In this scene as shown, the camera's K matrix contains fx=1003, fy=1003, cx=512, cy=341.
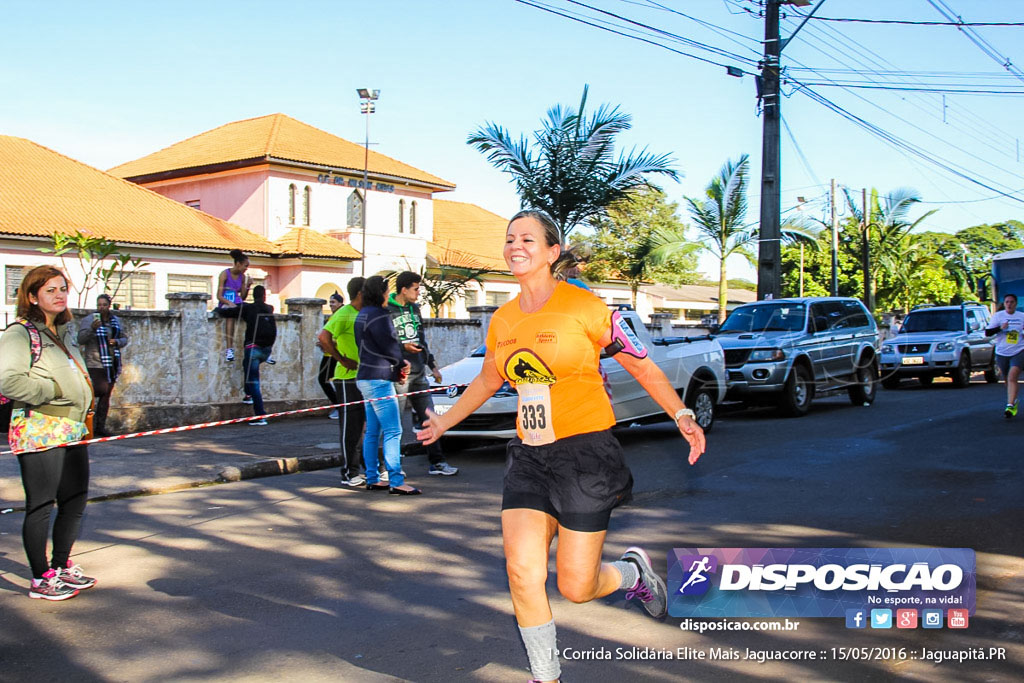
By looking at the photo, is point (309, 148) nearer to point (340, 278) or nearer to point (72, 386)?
point (340, 278)

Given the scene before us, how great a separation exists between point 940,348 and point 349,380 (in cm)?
1595

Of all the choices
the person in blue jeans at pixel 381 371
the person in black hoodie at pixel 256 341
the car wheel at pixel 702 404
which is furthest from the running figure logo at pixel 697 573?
the person in black hoodie at pixel 256 341

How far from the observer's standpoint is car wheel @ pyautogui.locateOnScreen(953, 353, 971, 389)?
2120 cm

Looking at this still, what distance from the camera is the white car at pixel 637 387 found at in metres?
10.9

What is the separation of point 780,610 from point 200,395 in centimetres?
1092

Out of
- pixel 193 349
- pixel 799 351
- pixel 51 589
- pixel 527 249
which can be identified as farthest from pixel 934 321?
pixel 51 589

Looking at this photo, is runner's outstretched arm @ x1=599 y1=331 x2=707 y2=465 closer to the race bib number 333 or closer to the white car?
the race bib number 333

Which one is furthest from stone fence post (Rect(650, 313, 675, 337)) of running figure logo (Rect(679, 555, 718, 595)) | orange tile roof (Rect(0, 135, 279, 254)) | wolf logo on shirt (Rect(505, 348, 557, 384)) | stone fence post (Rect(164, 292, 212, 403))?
wolf logo on shirt (Rect(505, 348, 557, 384))

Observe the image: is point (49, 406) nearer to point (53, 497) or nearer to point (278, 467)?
point (53, 497)

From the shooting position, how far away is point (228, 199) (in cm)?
4059

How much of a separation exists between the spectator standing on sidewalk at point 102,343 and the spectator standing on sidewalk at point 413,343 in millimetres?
4483

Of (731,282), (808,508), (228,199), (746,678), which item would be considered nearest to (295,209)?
(228,199)

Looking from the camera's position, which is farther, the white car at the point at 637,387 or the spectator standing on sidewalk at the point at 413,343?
the white car at the point at 637,387

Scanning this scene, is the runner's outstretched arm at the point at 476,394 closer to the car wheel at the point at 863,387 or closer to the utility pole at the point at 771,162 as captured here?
the car wheel at the point at 863,387
